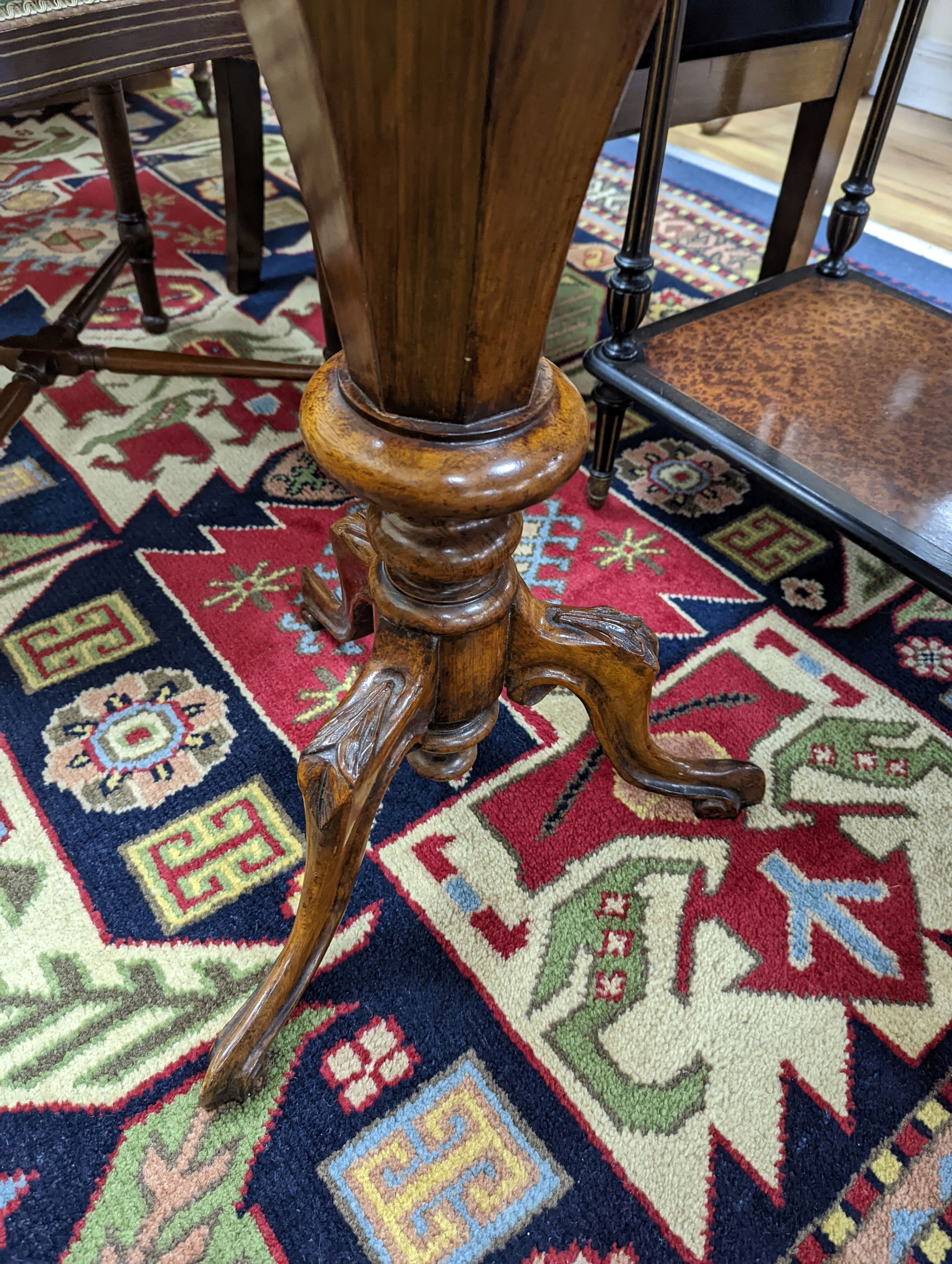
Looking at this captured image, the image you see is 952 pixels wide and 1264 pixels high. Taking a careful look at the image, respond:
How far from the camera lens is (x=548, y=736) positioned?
89cm

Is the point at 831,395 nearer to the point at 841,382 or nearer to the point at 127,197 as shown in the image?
the point at 841,382

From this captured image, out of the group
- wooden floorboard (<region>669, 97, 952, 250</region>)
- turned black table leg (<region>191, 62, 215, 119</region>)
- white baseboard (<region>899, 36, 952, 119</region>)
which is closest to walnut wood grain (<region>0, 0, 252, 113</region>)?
wooden floorboard (<region>669, 97, 952, 250</region>)

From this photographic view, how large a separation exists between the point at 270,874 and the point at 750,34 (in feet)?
3.48

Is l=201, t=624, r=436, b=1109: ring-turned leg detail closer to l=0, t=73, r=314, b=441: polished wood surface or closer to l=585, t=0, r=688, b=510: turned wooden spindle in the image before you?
l=585, t=0, r=688, b=510: turned wooden spindle

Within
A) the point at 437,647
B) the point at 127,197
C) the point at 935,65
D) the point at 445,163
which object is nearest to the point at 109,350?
the point at 127,197

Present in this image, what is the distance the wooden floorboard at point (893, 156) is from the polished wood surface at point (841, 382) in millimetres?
1115

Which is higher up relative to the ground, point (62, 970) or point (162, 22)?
point (162, 22)

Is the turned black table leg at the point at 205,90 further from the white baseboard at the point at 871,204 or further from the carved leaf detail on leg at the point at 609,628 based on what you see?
the carved leaf detail on leg at the point at 609,628

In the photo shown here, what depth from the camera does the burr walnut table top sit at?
83cm

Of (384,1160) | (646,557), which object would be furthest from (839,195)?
(384,1160)

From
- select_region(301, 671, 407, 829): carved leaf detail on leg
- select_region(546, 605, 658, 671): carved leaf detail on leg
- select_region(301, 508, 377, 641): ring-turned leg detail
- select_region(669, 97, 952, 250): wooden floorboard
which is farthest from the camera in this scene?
select_region(669, 97, 952, 250): wooden floorboard

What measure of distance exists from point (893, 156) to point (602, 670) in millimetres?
2430

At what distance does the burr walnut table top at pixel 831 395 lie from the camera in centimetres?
83

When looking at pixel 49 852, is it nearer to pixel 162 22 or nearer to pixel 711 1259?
pixel 711 1259
